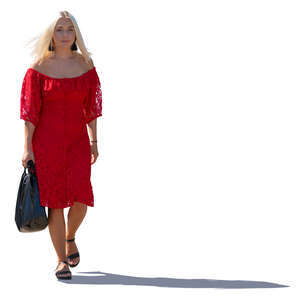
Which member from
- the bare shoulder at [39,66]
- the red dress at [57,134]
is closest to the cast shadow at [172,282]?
the red dress at [57,134]

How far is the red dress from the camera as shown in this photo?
7.73 m

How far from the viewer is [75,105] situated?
789 cm

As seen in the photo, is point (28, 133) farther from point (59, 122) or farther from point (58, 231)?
point (58, 231)

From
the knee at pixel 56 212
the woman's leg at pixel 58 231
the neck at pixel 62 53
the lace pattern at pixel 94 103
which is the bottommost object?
the woman's leg at pixel 58 231

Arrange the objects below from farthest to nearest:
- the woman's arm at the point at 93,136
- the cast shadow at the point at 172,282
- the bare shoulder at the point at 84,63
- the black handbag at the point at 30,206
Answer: the woman's arm at the point at 93,136, the bare shoulder at the point at 84,63, the black handbag at the point at 30,206, the cast shadow at the point at 172,282

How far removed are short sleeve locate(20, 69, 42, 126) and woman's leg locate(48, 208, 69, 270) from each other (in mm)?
907

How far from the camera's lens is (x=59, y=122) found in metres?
7.80

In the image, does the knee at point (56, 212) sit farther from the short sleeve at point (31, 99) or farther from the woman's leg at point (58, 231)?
the short sleeve at point (31, 99)

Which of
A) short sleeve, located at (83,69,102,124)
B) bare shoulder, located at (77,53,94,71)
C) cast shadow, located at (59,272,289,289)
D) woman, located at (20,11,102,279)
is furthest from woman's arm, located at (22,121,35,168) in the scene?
cast shadow, located at (59,272,289,289)

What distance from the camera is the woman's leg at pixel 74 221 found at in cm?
806

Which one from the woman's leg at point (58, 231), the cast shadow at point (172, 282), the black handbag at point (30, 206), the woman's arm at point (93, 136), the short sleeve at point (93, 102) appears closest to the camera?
the cast shadow at point (172, 282)

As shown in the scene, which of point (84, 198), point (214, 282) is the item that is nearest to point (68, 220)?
point (84, 198)

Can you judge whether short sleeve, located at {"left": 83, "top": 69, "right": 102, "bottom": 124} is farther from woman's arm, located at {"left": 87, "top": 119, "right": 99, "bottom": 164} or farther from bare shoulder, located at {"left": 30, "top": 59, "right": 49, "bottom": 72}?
bare shoulder, located at {"left": 30, "top": 59, "right": 49, "bottom": 72}

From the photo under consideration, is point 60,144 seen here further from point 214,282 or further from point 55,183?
point 214,282
